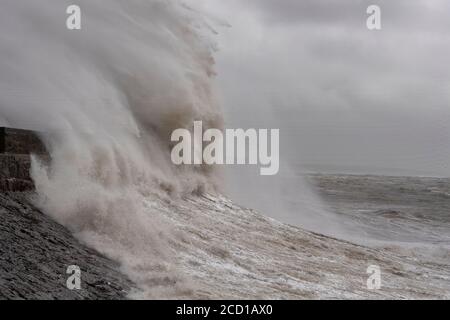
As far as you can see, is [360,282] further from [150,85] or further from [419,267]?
[150,85]

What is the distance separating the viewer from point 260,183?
65.3ft

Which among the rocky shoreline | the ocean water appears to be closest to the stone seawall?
the rocky shoreline

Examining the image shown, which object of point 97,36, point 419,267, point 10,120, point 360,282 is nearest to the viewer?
point 360,282

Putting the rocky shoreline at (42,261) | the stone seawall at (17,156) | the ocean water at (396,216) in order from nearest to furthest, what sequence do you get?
the rocky shoreline at (42,261)
the stone seawall at (17,156)
the ocean water at (396,216)

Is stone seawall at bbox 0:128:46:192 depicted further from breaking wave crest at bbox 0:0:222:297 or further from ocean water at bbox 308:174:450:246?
ocean water at bbox 308:174:450:246

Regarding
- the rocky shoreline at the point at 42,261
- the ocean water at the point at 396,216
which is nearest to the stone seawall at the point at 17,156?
the rocky shoreline at the point at 42,261

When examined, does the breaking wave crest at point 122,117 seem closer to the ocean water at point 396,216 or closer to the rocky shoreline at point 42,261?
the rocky shoreline at point 42,261

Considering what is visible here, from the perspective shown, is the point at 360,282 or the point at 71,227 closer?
the point at 71,227

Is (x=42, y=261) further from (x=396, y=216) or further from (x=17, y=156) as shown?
(x=396, y=216)

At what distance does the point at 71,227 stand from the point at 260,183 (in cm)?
1239

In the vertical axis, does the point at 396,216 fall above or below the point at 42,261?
above

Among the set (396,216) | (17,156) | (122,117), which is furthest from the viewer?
(396,216)

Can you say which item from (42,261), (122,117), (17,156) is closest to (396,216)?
(122,117)

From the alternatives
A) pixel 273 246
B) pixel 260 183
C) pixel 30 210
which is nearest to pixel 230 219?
pixel 273 246
